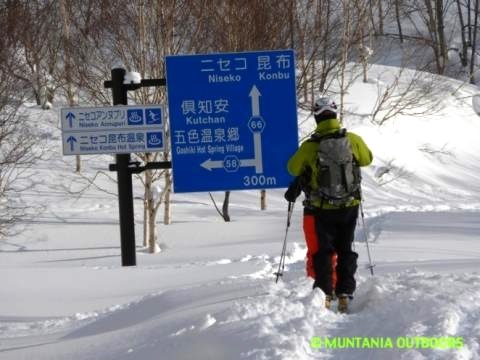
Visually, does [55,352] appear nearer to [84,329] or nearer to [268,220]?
[84,329]

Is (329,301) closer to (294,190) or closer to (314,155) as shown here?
(294,190)

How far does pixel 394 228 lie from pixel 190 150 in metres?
6.25

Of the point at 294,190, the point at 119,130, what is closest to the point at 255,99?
the point at 119,130

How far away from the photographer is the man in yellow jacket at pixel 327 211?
469 cm

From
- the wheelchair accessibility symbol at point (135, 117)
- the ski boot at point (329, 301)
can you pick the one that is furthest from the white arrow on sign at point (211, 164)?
the ski boot at point (329, 301)

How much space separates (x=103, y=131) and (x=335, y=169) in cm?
264

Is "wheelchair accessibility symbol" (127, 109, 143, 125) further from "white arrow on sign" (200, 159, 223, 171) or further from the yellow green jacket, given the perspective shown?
the yellow green jacket

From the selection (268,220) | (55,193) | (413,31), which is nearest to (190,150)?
(268,220)

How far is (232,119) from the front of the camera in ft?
20.1

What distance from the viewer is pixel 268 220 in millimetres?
13320

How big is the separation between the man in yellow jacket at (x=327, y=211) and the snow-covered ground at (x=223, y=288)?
194 millimetres

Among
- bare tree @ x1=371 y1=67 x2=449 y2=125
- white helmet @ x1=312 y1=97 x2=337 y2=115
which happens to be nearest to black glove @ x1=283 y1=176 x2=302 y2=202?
white helmet @ x1=312 y1=97 x2=337 y2=115

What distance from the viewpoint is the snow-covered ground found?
350 cm

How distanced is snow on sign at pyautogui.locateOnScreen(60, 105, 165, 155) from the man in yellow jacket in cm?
204
